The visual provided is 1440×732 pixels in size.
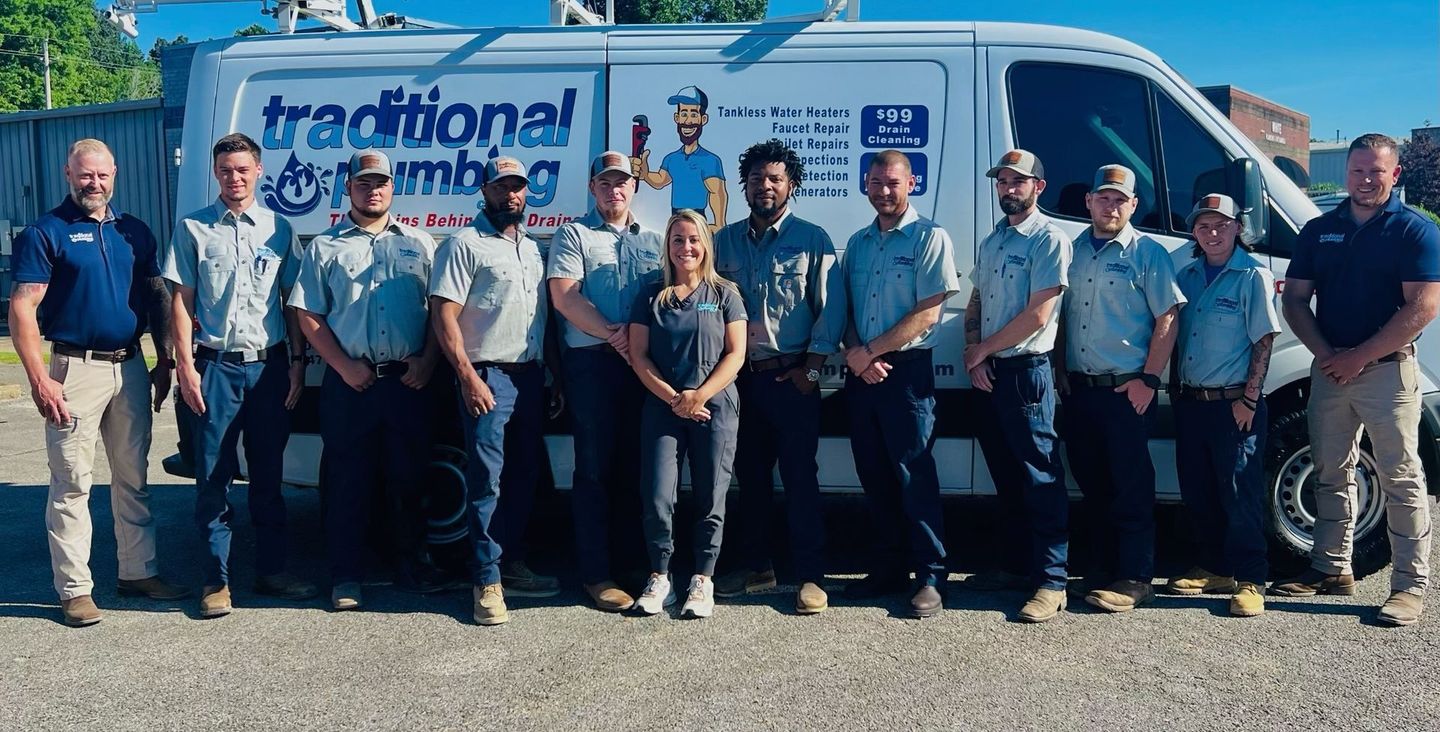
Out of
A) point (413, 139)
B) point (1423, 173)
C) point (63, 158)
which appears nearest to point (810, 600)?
point (413, 139)

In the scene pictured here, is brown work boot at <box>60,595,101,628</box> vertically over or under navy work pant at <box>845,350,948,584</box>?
under

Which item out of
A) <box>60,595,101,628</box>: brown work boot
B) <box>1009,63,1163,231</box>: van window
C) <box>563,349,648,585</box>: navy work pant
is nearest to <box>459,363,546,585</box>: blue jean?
<box>563,349,648,585</box>: navy work pant

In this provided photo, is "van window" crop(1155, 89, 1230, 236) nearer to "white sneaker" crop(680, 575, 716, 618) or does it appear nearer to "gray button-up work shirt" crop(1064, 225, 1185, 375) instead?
"gray button-up work shirt" crop(1064, 225, 1185, 375)

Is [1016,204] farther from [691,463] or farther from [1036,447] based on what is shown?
[691,463]

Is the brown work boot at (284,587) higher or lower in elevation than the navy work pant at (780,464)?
lower

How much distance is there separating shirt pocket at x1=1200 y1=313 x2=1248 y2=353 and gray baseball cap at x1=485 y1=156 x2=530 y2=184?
113 inches

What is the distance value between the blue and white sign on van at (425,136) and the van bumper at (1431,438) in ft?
12.6

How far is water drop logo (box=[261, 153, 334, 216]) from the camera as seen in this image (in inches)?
196

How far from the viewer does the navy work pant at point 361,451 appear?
4.57 metres

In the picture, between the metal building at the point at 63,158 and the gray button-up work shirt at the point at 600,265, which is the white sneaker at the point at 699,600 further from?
the metal building at the point at 63,158

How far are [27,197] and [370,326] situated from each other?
20.4 m

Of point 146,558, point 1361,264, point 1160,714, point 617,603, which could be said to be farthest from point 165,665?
point 1361,264

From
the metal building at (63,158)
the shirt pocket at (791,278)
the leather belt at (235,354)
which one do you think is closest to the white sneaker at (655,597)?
the shirt pocket at (791,278)

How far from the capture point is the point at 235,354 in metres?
4.48
